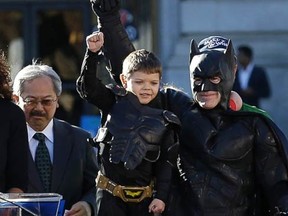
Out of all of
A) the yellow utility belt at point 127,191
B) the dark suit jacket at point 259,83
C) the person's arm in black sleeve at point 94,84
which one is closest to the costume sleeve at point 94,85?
the person's arm in black sleeve at point 94,84

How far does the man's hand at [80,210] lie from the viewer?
7.37 metres

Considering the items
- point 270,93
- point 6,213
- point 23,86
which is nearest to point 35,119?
point 23,86

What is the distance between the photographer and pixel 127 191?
6.54 metres

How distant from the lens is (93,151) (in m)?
7.78

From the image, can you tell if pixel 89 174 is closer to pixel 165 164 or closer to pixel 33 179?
pixel 33 179

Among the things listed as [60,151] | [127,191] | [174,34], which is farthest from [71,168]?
[174,34]

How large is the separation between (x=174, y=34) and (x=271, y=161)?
10.7 metres

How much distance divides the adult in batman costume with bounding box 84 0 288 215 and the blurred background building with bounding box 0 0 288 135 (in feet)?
33.2

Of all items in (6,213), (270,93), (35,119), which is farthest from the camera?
(270,93)

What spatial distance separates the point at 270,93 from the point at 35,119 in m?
9.16

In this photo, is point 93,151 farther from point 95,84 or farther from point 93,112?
point 93,112

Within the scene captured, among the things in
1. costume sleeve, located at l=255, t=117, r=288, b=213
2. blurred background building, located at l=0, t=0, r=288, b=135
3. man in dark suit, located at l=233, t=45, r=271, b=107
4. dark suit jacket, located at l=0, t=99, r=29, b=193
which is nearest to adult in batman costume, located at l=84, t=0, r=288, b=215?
costume sleeve, located at l=255, t=117, r=288, b=213

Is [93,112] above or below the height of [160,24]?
below

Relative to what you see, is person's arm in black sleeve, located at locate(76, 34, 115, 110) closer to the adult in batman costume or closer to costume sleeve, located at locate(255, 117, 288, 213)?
the adult in batman costume
